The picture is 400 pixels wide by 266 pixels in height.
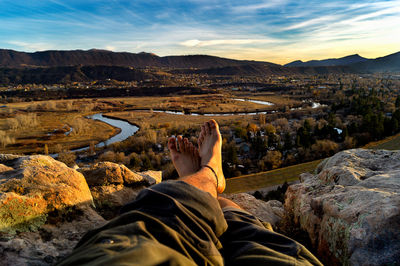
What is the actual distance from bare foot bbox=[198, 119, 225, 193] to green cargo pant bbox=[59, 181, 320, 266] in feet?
5.19

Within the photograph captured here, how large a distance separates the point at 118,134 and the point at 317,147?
69.0ft

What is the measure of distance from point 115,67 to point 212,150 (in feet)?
401

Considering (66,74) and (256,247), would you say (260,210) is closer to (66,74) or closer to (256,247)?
(256,247)

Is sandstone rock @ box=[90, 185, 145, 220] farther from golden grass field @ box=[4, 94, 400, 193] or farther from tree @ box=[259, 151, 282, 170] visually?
tree @ box=[259, 151, 282, 170]

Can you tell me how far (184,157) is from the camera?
397cm

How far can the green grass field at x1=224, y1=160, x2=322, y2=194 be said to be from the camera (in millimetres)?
12202

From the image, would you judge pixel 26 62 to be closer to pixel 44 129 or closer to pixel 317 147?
pixel 44 129

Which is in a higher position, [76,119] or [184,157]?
[184,157]

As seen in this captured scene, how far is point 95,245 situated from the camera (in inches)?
43.8

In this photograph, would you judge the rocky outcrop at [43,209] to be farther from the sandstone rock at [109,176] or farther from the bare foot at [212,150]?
the bare foot at [212,150]

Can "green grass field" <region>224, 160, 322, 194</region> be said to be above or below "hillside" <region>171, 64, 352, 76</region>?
below

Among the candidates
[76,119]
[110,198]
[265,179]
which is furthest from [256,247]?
[76,119]

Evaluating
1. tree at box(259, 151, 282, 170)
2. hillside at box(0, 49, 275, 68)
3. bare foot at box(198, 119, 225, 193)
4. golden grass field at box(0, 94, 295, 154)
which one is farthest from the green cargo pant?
hillside at box(0, 49, 275, 68)

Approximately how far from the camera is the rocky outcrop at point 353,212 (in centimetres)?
167
